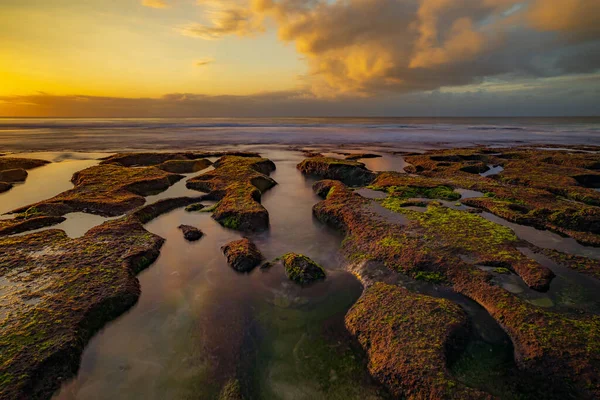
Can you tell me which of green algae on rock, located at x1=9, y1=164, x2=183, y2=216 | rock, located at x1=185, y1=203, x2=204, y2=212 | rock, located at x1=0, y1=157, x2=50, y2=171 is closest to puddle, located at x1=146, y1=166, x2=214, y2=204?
green algae on rock, located at x1=9, y1=164, x2=183, y2=216

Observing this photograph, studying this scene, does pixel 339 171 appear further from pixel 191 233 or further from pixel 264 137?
pixel 264 137

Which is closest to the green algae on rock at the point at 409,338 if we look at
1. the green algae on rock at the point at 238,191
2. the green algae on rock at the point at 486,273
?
the green algae on rock at the point at 486,273

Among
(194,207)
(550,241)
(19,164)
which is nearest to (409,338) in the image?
(550,241)

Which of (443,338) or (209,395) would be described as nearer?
(209,395)

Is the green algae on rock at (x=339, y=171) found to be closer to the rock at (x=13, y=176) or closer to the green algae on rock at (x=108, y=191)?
the green algae on rock at (x=108, y=191)

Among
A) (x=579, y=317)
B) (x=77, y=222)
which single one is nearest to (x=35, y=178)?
(x=77, y=222)

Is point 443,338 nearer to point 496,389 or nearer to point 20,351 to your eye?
point 496,389
